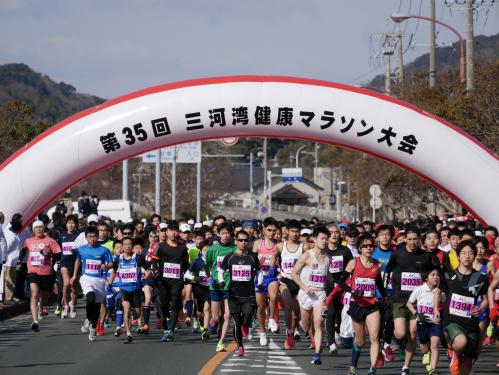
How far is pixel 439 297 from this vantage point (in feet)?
38.0

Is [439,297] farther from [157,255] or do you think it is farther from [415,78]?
[415,78]

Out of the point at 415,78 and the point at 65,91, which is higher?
the point at 65,91

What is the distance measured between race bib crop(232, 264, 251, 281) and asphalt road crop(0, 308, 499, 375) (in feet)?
3.19

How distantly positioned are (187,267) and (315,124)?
4942mm

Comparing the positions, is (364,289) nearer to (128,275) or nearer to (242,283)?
(242,283)

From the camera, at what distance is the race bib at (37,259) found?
17.3 meters

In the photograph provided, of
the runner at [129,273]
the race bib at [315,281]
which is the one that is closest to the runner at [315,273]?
the race bib at [315,281]

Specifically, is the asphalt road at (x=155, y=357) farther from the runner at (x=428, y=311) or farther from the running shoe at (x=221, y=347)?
the runner at (x=428, y=311)

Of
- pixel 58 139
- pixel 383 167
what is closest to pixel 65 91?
pixel 383 167

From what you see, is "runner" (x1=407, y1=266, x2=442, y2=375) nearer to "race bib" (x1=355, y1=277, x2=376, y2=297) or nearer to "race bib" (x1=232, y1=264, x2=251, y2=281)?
"race bib" (x1=355, y1=277, x2=376, y2=297)

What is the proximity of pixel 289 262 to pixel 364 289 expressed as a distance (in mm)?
3075

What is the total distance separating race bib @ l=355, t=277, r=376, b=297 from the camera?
12.0 metres

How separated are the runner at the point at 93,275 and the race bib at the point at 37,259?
5.87ft

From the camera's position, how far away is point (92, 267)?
611 inches
